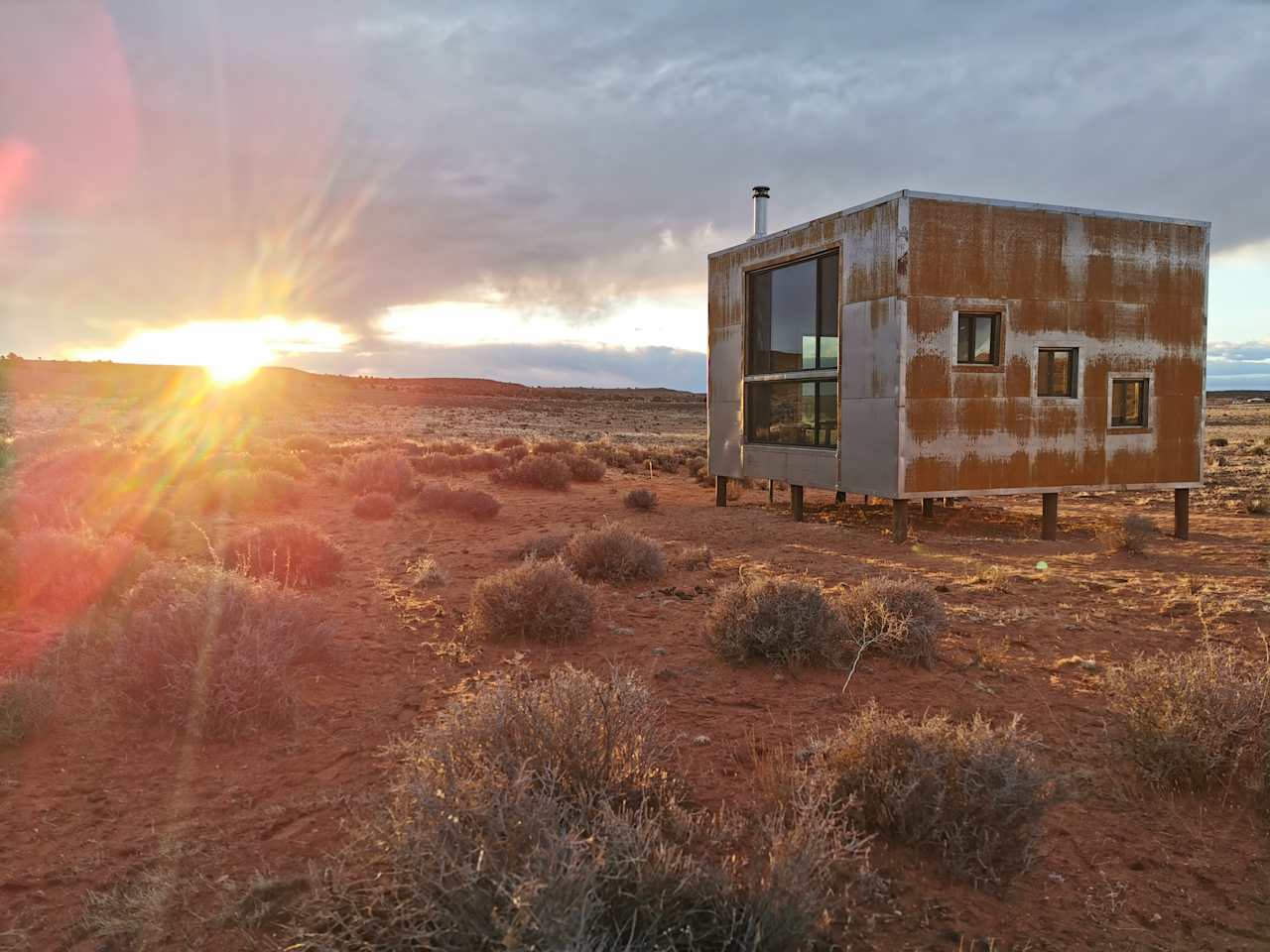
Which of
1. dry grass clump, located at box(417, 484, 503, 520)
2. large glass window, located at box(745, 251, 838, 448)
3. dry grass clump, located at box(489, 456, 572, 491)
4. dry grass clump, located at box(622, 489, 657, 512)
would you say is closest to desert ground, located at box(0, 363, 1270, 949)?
dry grass clump, located at box(417, 484, 503, 520)

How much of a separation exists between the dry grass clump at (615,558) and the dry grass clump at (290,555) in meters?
2.91

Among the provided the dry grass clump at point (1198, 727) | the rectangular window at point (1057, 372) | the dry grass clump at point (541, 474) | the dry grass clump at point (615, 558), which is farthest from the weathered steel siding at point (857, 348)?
the dry grass clump at point (1198, 727)

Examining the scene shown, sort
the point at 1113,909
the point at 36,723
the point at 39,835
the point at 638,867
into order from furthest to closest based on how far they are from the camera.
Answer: the point at 36,723 → the point at 39,835 → the point at 1113,909 → the point at 638,867

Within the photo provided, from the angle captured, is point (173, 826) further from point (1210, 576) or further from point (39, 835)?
point (1210, 576)

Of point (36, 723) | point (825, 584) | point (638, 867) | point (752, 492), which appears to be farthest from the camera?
point (752, 492)

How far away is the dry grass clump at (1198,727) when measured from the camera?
4367 mm

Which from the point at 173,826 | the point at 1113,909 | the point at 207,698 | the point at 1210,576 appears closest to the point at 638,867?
the point at 1113,909

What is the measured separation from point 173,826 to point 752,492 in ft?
59.4

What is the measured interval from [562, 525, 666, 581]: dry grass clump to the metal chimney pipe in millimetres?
9140

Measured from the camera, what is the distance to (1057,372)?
13.4m

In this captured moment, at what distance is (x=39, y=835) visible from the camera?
13.0 ft

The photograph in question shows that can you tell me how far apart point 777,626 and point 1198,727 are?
114 inches

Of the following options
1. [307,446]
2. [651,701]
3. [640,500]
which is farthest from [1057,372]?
[307,446]

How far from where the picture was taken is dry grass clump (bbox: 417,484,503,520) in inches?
570
